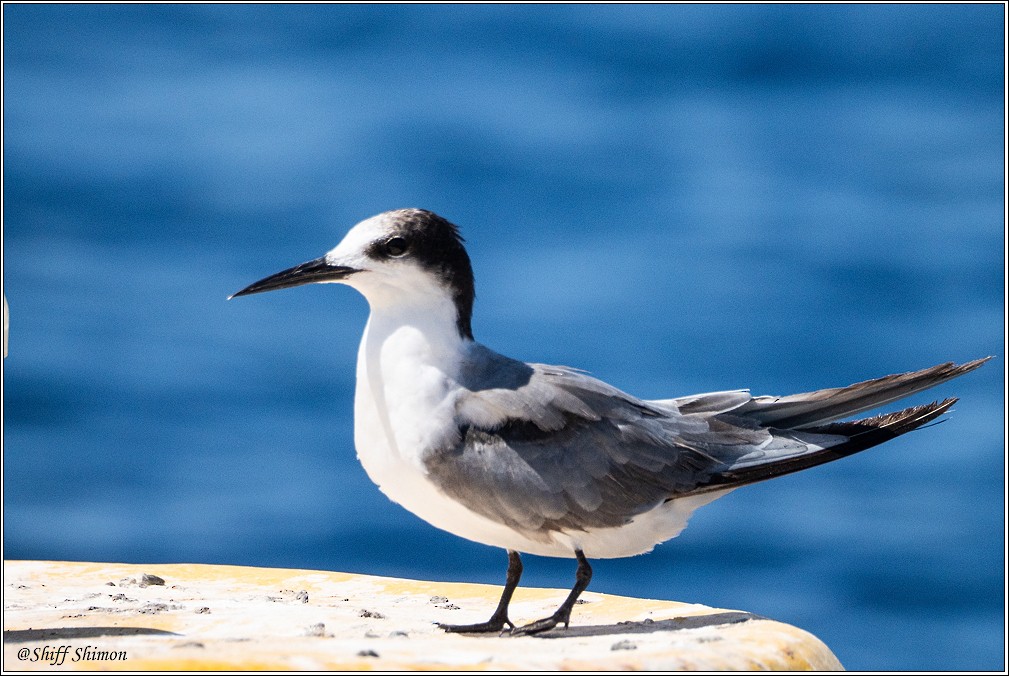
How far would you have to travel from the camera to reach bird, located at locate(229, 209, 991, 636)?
17.7 ft

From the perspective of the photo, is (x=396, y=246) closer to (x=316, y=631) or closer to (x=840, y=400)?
(x=316, y=631)

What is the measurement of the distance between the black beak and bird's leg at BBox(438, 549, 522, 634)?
129 cm

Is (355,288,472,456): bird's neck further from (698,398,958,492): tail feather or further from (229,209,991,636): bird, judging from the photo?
(698,398,958,492): tail feather

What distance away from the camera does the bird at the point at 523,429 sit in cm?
540

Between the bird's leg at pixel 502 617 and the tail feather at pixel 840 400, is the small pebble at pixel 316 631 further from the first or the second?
the tail feather at pixel 840 400

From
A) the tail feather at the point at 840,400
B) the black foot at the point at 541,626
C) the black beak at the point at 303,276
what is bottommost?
the black foot at the point at 541,626

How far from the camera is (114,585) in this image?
648cm

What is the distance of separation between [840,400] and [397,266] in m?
1.85

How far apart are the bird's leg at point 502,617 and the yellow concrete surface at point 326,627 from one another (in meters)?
0.08

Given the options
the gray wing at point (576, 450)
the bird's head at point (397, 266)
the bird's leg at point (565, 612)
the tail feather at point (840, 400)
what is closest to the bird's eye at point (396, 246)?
the bird's head at point (397, 266)

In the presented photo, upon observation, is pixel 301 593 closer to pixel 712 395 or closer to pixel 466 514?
pixel 466 514

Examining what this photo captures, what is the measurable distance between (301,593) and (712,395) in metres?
2.02

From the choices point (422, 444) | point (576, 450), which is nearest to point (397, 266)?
point (422, 444)

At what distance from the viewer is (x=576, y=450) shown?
5.48m
